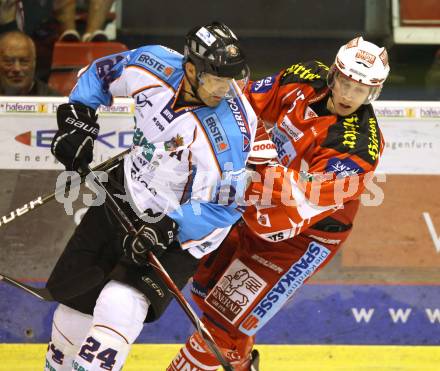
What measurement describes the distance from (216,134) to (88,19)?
2.28m

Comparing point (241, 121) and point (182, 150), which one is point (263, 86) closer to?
point (241, 121)

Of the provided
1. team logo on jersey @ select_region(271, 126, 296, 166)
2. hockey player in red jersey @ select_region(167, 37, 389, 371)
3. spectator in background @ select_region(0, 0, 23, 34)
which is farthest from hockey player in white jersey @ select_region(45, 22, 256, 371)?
spectator in background @ select_region(0, 0, 23, 34)

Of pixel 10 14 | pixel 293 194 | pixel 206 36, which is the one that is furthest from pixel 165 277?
pixel 10 14

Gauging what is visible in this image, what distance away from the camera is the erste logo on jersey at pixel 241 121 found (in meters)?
3.56

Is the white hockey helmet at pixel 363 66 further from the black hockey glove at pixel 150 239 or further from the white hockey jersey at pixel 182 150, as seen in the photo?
the black hockey glove at pixel 150 239

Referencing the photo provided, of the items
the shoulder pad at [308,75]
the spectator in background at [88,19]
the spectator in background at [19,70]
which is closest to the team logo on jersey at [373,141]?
the shoulder pad at [308,75]

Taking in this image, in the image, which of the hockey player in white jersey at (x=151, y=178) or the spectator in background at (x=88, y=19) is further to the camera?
the spectator in background at (x=88, y=19)

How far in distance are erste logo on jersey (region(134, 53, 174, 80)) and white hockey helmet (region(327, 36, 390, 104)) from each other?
66cm

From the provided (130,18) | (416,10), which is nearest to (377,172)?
(416,10)

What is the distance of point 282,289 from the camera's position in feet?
13.6

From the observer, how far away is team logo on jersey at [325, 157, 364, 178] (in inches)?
149

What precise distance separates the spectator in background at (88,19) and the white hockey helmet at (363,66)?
6.42ft

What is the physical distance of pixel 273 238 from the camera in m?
4.00

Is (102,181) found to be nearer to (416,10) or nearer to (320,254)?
(320,254)
